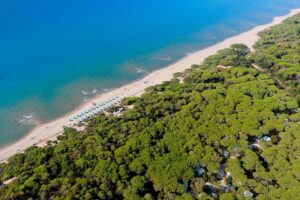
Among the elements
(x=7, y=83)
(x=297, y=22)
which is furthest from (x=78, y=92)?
(x=297, y=22)

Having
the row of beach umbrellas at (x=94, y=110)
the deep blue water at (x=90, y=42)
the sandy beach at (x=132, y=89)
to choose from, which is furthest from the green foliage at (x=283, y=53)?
the row of beach umbrellas at (x=94, y=110)

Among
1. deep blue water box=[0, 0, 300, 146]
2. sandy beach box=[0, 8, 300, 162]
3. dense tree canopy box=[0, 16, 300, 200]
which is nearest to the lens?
dense tree canopy box=[0, 16, 300, 200]

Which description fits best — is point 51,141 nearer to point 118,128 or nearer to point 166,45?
point 118,128

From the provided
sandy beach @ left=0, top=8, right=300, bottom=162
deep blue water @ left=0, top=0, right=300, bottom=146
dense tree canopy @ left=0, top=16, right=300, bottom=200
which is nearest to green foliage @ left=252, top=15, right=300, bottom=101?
dense tree canopy @ left=0, top=16, right=300, bottom=200

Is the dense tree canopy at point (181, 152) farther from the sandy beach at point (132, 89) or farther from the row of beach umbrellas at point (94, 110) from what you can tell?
the sandy beach at point (132, 89)

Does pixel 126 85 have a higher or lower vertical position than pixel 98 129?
higher

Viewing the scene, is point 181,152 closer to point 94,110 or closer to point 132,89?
point 94,110

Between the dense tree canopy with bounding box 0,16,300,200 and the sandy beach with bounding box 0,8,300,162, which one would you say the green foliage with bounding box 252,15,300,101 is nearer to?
the dense tree canopy with bounding box 0,16,300,200

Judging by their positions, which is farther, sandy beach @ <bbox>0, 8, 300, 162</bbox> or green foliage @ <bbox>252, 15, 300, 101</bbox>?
green foliage @ <bbox>252, 15, 300, 101</bbox>
